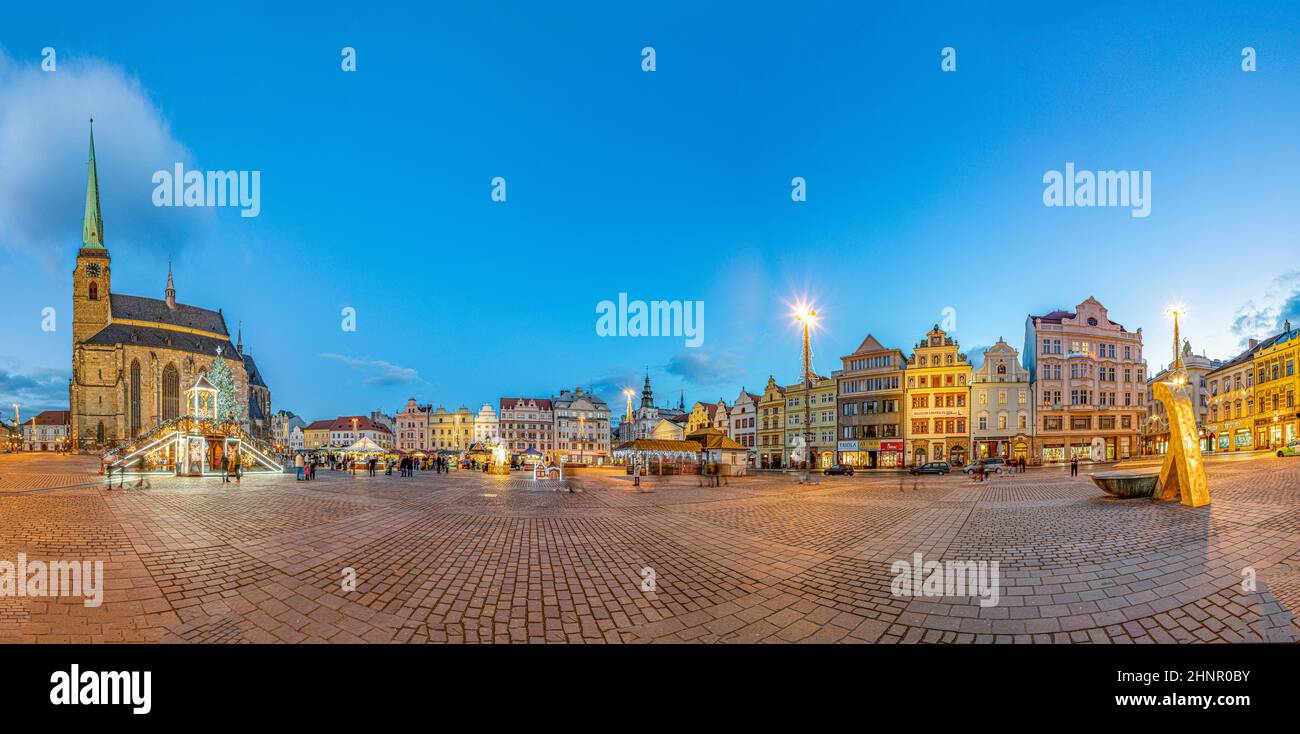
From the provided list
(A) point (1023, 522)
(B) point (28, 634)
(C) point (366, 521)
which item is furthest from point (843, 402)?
(B) point (28, 634)

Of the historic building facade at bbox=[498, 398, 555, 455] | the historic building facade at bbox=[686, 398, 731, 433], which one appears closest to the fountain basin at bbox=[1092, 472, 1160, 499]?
the historic building facade at bbox=[686, 398, 731, 433]

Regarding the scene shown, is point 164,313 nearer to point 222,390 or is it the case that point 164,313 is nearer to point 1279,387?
point 222,390

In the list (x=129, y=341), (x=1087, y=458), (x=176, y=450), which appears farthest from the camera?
(x=129, y=341)

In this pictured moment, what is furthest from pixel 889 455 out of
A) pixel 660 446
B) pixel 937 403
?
pixel 660 446

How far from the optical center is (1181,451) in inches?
277

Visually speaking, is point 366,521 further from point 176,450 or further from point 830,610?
point 176,450

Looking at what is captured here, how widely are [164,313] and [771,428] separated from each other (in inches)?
2890

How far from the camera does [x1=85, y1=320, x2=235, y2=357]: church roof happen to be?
4753 cm

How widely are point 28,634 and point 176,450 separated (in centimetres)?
2010

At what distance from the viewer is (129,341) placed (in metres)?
48.0

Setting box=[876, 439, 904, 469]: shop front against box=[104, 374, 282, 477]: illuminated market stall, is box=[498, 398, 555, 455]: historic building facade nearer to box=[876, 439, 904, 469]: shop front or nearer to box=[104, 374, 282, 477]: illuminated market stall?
box=[104, 374, 282, 477]: illuminated market stall

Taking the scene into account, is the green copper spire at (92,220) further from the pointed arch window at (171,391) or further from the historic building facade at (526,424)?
the historic building facade at (526,424)

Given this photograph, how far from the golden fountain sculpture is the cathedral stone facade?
61.2 metres

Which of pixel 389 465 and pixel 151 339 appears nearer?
pixel 389 465
